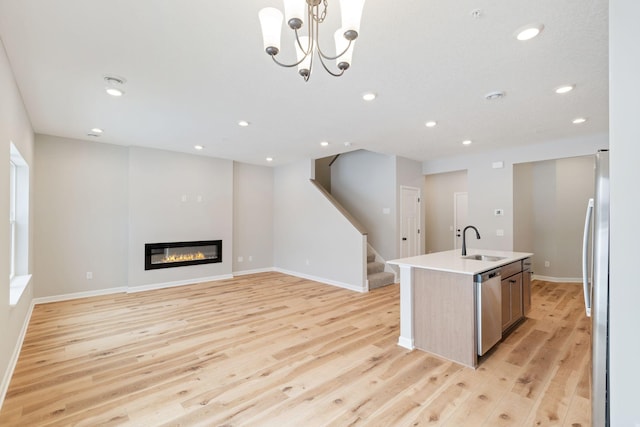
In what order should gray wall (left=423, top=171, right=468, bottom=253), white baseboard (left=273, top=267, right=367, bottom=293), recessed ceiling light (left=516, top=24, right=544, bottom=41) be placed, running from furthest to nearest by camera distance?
gray wall (left=423, top=171, right=468, bottom=253)
white baseboard (left=273, top=267, right=367, bottom=293)
recessed ceiling light (left=516, top=24, right=544, bottom=41)

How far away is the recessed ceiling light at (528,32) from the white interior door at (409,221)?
4.22 metres

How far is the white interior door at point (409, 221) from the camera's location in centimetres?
632

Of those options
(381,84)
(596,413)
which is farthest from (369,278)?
(596,413)

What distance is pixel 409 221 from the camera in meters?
6.50

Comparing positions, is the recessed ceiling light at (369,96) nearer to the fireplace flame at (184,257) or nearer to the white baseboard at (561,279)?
the fireplace flame at (184,257)

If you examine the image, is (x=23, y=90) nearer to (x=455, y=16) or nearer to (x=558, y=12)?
(x=455, y=16)

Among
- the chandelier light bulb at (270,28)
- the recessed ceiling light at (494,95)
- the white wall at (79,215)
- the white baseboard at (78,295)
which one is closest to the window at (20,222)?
the white wall at (79,215)

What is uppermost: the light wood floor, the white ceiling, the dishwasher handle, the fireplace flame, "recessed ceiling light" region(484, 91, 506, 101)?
the white ceiling

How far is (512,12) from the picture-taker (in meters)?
1.88

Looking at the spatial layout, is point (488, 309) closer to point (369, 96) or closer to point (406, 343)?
point (406, 343)

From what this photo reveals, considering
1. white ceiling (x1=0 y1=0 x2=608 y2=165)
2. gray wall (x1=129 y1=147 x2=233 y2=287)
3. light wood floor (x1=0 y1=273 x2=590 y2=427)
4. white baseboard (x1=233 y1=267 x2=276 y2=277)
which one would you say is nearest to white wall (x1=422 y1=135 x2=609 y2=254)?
white ceiling (x1=0 y1=0 x2=608 y2=165)

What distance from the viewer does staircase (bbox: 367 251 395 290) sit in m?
5.76

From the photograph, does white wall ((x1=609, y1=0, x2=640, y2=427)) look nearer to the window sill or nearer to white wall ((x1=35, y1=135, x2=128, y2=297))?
the window sill

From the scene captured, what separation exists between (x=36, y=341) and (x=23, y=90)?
264 centimetres
